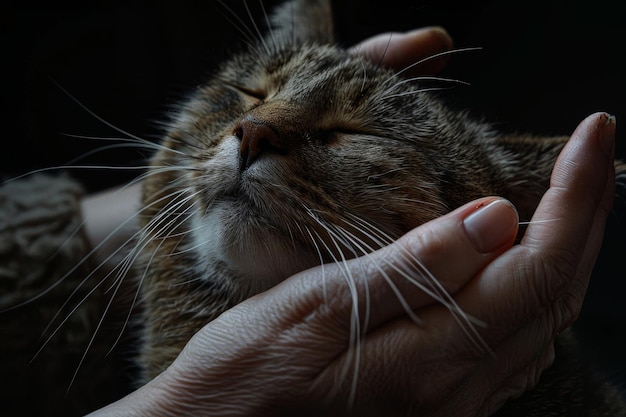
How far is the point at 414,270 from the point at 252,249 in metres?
0.24

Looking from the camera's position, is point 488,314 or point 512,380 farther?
point 512,380

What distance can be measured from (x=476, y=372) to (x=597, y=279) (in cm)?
23

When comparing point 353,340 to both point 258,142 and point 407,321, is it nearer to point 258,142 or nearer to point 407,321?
point 407,321

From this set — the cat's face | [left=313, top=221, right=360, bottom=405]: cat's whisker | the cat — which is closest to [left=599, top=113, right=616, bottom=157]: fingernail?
the cat

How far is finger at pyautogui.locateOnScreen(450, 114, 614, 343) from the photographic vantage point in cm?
62

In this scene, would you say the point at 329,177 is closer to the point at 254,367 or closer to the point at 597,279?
the point at 254,367

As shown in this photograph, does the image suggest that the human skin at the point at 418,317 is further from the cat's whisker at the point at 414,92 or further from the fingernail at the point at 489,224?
the cat's whisker at the point at 414,92

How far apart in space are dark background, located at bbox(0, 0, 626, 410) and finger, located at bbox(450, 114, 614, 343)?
0.07m

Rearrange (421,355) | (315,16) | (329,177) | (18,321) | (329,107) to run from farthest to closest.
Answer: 1. (315,16)
2. (18,321)
3. (329,107)
4. (329,177)
5. (421,355)

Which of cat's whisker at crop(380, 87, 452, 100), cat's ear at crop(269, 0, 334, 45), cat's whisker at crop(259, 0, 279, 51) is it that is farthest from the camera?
cat's ear at crop(269, 0, 334, 45)

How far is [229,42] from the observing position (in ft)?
3.84

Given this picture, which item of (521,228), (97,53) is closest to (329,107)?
(521,228)

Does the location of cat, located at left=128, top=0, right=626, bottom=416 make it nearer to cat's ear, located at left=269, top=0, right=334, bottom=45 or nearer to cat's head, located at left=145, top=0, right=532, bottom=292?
cat's head, located at left=145, top=0, right=532, bottom=292

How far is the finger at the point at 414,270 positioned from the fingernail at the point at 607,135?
15 cm
